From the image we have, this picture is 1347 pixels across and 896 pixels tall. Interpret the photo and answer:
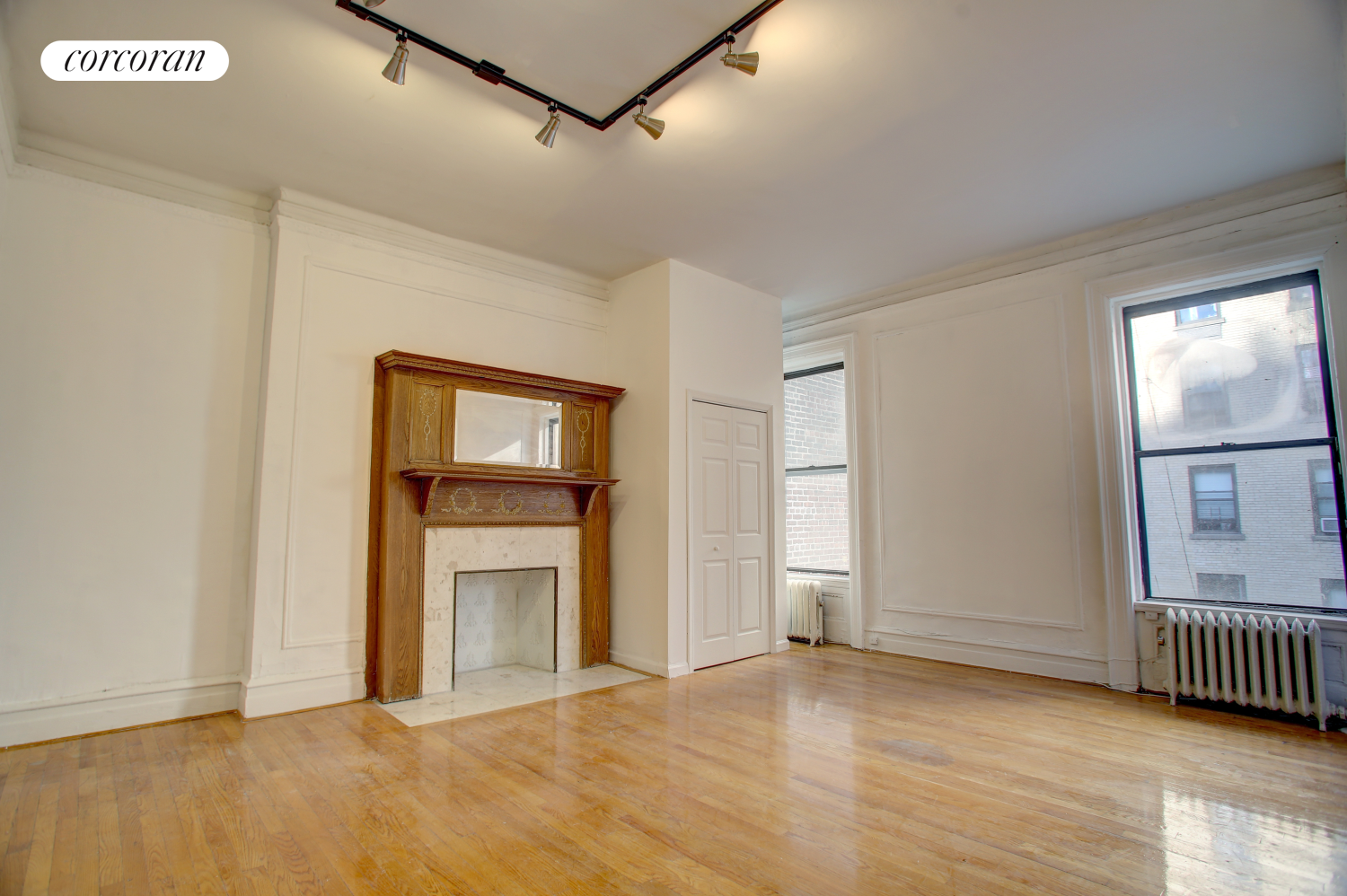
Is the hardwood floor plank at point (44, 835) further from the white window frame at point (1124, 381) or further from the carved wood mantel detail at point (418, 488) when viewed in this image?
the white window frame at point (1124, 381)

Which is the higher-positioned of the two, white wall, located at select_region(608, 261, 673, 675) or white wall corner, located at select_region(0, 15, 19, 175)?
white wall corner, located at select_region(0, 15, 19, 175)

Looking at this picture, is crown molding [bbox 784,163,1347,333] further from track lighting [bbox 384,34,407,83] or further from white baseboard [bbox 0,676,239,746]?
white baseboard [bbox 0,676,239,746]

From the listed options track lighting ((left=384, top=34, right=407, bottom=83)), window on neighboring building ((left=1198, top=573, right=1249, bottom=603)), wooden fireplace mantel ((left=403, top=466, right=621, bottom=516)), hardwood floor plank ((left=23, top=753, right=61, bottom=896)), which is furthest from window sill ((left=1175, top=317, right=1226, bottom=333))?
hardwood floor plank ((left=23, top=753, right=61, bottom=896))

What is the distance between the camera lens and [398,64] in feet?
9.34

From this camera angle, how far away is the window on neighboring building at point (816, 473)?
6.30m

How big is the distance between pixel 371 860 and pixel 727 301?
15.3ft

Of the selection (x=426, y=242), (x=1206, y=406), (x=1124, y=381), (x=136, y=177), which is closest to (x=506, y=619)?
(x=426, y=242)

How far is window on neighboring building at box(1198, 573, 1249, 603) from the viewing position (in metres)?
4.26

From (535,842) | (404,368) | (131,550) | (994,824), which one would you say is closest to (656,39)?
(404,368)

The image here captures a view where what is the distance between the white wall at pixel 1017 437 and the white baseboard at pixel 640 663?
203 cm

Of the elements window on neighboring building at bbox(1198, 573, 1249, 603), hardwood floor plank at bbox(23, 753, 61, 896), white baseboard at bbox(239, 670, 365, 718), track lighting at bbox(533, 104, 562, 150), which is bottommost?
hardwood floor plank at bbox(23, 753, 61, 896)

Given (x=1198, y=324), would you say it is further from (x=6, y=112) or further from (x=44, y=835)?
(x=6, y=112)

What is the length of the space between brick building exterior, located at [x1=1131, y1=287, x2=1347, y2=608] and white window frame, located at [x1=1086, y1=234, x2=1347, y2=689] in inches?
5.2

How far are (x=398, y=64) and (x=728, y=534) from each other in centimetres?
393
